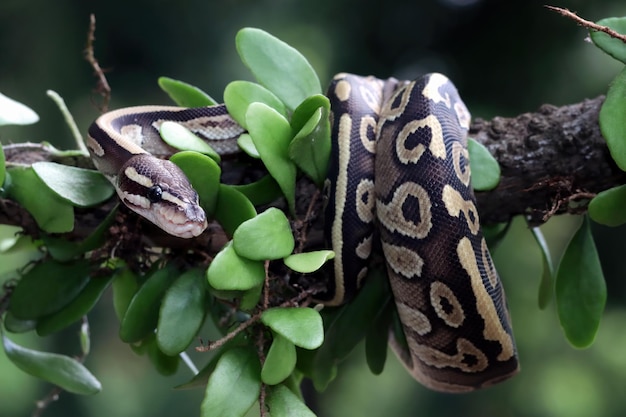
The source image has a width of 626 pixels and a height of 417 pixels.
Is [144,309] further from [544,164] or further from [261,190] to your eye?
[544,164]

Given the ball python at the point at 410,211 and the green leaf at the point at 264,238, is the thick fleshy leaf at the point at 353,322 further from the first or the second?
the green leaf at the point at 264,238

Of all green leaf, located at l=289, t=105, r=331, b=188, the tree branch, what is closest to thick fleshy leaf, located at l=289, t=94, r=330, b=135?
green leaf, located at l=289, t=105, r=331, b=188

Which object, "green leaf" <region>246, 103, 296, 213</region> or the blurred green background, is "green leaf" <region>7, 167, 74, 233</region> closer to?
"green leaf" <region>246, 103, 296, 213</region>

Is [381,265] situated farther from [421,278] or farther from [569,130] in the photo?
[569,130]

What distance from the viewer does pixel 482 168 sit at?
135cm

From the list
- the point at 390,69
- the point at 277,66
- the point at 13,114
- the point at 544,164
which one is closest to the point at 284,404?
the point at 277,66

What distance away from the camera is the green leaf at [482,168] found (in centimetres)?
133

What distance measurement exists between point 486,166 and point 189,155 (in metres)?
0.66

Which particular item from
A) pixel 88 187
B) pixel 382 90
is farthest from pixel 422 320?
pixel 88 187

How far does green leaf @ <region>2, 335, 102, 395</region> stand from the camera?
134 cm

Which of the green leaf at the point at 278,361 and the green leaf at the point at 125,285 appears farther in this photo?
the green leaf at the point at 125,285

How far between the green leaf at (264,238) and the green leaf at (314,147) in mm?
168

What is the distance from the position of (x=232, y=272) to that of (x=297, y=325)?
0.46 feet

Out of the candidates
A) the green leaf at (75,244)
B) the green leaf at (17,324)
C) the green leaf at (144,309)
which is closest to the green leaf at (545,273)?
the green leaf at (144,309)
